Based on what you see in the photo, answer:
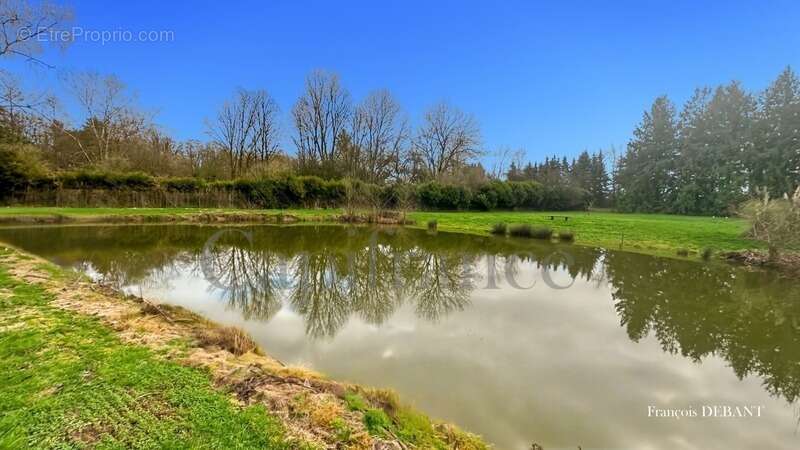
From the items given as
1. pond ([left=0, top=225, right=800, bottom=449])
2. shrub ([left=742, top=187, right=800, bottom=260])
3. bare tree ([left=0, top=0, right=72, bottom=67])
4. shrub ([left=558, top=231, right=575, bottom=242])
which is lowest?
pond ([left=0, top=225, right=800, bottom=449])

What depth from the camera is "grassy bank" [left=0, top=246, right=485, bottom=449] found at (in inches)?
87.6

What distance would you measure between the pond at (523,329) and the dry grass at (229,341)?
1.32ft

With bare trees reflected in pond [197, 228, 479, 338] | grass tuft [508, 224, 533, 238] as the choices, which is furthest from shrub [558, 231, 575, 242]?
bare trees reflected in pond [197, 228, 479, 338]

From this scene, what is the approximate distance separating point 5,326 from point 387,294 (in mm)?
5100

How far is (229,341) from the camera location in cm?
391

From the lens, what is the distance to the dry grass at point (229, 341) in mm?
3776

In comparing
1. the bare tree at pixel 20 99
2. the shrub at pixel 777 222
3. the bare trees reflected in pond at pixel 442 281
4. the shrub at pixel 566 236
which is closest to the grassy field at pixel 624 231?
the shrub at pixel 566 236

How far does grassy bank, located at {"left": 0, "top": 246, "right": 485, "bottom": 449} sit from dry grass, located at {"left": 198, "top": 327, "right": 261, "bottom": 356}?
0.01 metres

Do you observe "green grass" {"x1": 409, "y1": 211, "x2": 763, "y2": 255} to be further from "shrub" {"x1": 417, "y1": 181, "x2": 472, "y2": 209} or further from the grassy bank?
the grassy bank

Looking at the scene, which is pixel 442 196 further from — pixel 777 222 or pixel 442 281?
pixel 442 281

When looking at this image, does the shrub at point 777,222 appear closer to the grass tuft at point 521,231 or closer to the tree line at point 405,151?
the grass tuft at point 521,231

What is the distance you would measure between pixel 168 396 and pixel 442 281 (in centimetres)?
611

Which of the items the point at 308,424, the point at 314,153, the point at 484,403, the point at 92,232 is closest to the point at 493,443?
the point at 484,403

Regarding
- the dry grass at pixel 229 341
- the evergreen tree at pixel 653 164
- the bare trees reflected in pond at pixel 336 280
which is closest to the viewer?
the dry grass at pixel 229 341
